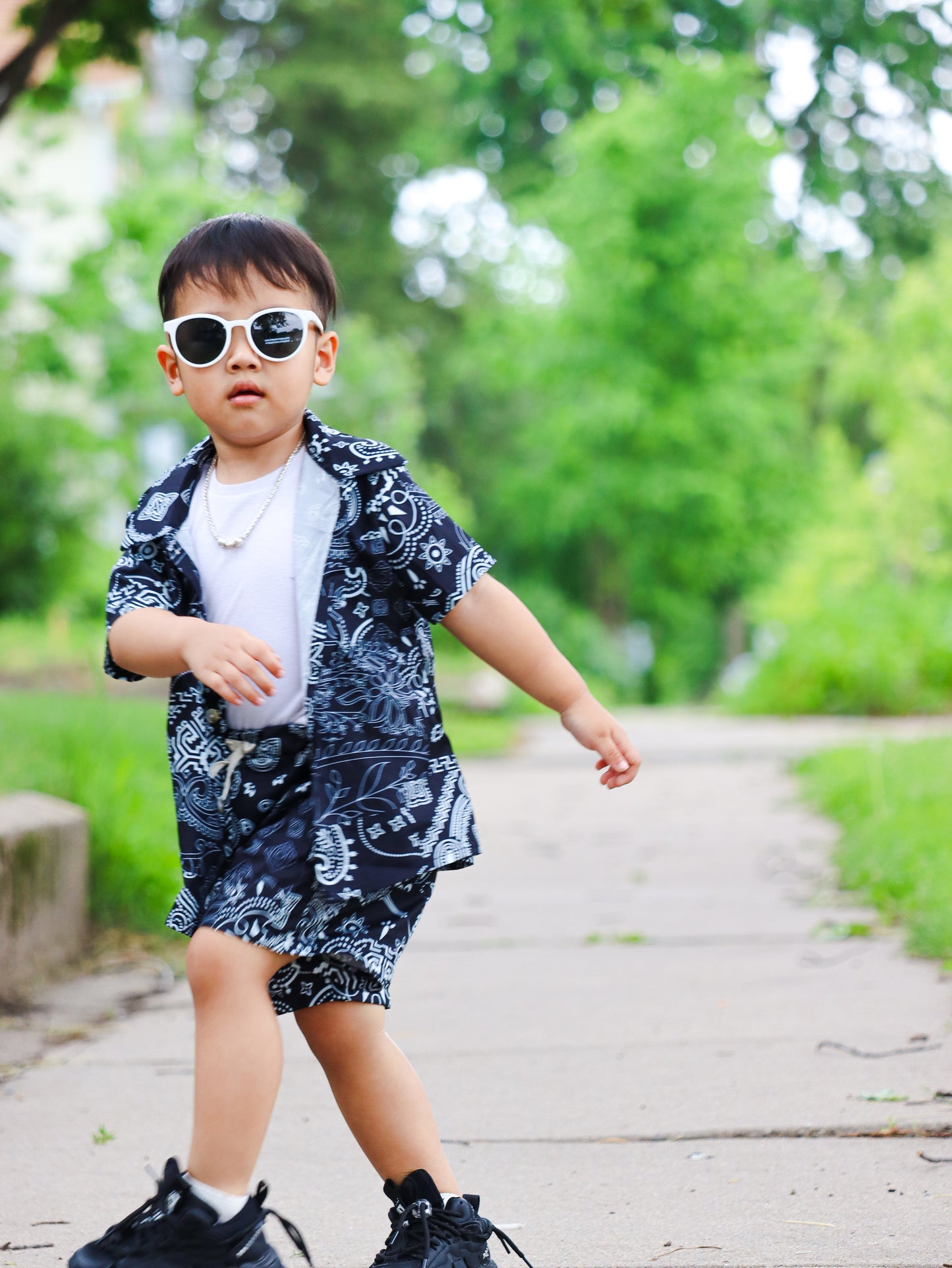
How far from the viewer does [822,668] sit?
14633 mm

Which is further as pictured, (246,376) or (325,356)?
(325,356)

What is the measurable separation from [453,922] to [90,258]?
262 inches

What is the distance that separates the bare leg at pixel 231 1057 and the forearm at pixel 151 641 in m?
0.35

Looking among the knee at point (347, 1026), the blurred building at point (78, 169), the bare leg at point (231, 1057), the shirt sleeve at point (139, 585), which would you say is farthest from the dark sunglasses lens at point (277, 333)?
the blurred building at point (78, 169)

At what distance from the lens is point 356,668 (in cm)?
206

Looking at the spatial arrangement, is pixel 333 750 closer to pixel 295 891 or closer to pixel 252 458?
Result: pixel 295 891

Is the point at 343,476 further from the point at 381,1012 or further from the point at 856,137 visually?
the point at 856,137

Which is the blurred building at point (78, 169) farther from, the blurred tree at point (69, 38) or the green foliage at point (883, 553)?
the blurred tree at point (69, 38)

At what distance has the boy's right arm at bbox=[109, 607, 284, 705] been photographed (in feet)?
6.02

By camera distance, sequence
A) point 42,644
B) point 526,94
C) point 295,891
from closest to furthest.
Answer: point 295,891 < point 42,644 < point 526,94

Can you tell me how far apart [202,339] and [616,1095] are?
1.81 metres

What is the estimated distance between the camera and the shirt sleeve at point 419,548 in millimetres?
2090

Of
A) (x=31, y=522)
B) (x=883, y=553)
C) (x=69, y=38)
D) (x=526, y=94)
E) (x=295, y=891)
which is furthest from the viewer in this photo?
(x=883, y=553)

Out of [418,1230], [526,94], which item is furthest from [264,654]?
[526,94]
